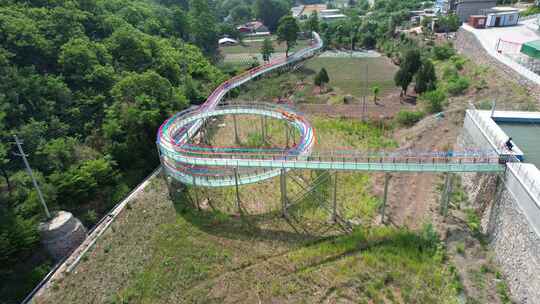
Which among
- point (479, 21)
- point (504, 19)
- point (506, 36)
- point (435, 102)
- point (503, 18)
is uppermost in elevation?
point (503, 18)

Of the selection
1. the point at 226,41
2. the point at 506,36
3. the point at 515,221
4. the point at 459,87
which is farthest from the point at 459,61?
the point at 226,41

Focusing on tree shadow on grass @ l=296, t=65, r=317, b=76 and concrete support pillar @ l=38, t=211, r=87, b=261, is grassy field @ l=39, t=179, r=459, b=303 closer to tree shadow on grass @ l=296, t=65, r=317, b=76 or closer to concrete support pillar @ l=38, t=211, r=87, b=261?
concrete support pillar @ l=38, t=211, r=87, b=261

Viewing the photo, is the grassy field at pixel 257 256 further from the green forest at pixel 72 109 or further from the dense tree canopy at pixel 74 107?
the dense tree canopy at pixel 74 107

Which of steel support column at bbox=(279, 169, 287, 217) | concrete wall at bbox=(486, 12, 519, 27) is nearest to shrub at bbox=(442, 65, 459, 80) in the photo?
concrete wall at bbox=(486, 12, 519, 27)

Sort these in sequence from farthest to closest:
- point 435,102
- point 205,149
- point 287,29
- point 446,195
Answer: point 287,29
point 435,102
point 205,149
point 446,195

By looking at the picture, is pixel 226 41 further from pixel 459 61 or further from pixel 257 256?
pixel 257 256

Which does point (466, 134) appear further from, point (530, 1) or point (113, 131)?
point (530, 1)

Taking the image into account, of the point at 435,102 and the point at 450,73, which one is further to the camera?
the point at 450,73
